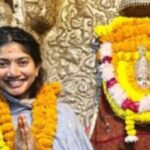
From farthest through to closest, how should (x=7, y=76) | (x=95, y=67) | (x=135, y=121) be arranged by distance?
(x=95, y=67) → (x=135, y=121) → (x=7, y=76)

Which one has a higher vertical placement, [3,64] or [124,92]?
[3,64]

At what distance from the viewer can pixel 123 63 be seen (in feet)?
9.68

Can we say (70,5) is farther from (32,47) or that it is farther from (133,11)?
(32,47)

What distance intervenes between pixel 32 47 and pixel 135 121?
691mm

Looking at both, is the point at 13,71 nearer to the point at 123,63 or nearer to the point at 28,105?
the point at 28,105

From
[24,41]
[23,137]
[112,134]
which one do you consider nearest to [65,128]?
[23,137]

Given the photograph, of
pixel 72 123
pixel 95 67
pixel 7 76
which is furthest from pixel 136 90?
pixel 7 76

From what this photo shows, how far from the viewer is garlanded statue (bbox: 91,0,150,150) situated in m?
2.83

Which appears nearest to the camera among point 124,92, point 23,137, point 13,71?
point 23,137

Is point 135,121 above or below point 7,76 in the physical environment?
below

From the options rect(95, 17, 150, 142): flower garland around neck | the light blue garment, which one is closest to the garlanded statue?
rect(95, 17, 150, 142): flower garland around neck

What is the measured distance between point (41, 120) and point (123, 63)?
0.72 m

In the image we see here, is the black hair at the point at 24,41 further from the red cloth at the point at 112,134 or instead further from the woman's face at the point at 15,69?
the red cloth at the point at 112,134

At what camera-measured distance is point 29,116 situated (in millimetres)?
2400
